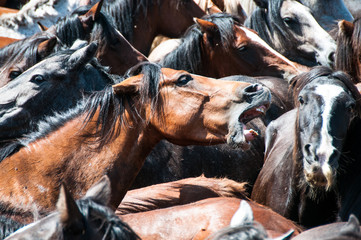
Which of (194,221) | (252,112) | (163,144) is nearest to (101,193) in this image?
(194,221)

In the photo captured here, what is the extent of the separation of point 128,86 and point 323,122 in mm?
1077

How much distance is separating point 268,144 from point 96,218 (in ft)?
9.07

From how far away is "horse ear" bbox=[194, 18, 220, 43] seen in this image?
16.6ft

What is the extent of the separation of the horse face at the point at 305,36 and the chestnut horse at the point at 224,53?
371mm

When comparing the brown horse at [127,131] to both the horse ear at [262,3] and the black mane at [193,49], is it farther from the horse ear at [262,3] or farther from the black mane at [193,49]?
the horse ear at [262,3]

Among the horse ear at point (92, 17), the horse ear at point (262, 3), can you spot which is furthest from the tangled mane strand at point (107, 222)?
the horse ear at point (262, 3)

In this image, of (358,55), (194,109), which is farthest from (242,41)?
(194,109)

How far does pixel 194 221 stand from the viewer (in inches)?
112

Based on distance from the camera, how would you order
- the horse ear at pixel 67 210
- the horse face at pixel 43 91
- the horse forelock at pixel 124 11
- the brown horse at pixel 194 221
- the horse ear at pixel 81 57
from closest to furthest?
the horse ear at pixel 67 210, the brown horse at pixel 194 221, the horse face at pixel 43 91, the horse ear at pixel 81 57, the horse forelock at pixel 124 11

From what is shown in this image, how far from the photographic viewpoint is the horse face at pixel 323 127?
3045 mm

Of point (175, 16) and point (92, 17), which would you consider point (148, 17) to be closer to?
point (175, 16)

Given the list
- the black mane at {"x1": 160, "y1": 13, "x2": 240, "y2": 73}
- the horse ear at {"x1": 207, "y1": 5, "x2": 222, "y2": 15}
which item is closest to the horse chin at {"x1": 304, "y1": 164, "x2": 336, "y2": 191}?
the black mane at {"x1": 160, "y1": 13, "x2": 240, "y2": 73}

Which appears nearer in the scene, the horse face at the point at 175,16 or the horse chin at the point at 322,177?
the horse chin at the point at 322,177

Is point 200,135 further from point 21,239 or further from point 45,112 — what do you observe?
point 21,239
